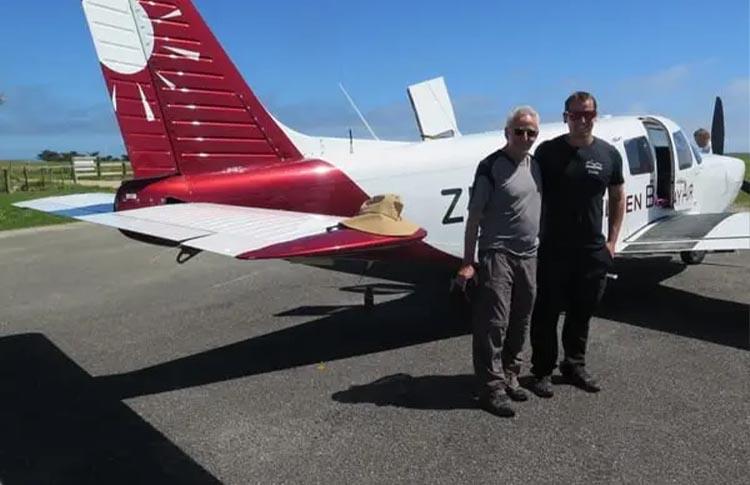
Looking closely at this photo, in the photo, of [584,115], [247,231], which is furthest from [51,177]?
[584,115]

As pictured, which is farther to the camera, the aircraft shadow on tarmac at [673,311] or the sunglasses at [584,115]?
the aircraft shadow on tarmac at [673,311]

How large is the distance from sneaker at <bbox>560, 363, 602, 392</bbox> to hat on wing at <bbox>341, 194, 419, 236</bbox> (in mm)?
1594

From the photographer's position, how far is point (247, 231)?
4.38 meters

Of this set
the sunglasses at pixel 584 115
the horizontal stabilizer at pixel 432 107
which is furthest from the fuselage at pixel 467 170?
the horizontal stabilizer at pixel 432 107

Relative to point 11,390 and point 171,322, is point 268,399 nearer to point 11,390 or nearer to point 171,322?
point 11,390

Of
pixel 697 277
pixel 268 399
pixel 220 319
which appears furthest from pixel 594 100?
pixel 697 277

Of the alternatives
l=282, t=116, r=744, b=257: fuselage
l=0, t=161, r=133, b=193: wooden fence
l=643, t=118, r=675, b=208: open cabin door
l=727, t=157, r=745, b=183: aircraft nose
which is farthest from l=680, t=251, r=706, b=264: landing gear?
l=0, t=161, r=133, b=193: wooden fence

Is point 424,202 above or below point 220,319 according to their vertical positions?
above

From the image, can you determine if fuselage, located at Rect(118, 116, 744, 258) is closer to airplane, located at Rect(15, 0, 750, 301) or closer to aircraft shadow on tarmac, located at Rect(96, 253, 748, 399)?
airplane, located at Rect(15, 0, 750, 301)

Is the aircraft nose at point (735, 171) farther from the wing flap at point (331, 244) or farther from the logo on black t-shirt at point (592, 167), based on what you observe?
the wing flap at point (331, 244)

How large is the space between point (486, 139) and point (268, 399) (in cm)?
367

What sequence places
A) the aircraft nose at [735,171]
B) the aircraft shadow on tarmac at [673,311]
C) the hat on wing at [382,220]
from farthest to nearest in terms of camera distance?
the aircraft nose at [735,171] < the aircraft shadow on tarmac at [673,311] < the hat on wing at [382,220]

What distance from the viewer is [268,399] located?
480 cm

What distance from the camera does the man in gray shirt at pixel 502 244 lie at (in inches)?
168
